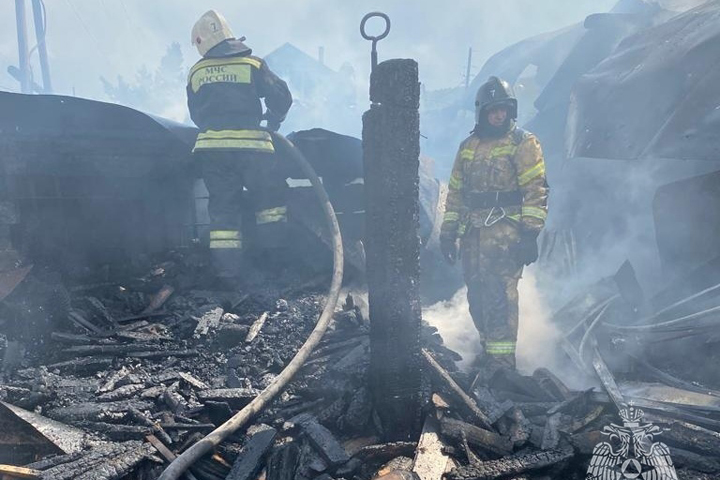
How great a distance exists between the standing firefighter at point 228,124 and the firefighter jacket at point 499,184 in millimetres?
2394

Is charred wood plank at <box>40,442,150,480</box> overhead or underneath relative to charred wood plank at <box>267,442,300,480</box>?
overhead

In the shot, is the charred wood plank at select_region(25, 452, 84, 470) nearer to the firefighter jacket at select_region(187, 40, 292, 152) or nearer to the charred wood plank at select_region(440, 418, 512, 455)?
the charred wood plank at select_region(440, 418, 512, 455)

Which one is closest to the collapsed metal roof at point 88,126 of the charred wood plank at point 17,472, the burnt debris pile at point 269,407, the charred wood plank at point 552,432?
the burnt debris pile at point 269,407

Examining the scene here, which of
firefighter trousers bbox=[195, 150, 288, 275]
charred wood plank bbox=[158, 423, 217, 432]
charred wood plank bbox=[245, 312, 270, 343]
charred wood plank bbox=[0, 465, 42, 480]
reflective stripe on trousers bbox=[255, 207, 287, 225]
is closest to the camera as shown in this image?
charred wood plank bbox=[0, 465, 42, 480]

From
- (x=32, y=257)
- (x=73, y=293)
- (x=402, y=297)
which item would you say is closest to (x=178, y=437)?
(x=402, y=297)

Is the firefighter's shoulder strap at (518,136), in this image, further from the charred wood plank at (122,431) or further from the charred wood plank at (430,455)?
the charred wood plank at (122,431)

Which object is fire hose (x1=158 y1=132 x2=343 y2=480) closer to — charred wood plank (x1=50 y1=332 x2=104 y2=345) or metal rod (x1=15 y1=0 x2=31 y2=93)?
charred wood plank (x1=50 y1=332 x2=104 y2=345)

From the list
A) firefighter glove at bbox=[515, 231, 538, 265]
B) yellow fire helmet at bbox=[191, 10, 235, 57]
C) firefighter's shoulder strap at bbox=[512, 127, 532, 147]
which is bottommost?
firefighter glove at bbox=[515, 231, 538, 265]

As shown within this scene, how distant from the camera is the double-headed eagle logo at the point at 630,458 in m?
2.77

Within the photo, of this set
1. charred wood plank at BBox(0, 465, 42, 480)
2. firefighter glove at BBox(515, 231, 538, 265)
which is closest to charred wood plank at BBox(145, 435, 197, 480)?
charred wood plank at BBox(0, 465, 42, 480)

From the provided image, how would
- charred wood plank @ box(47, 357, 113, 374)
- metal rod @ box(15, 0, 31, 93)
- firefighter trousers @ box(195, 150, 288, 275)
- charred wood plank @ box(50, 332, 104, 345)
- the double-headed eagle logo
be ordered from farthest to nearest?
1. metal rod @ box(15, 0, 31, 93)
2. firefighter trousers @ box(195, 150, 288, 275)
3. charred wood plank @ box(50, 332, 104, 345)
4. charred wood plank @ box(47, 357, 113, 374)
5. the double-headed eagle logo

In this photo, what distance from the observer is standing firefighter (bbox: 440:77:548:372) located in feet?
14.5

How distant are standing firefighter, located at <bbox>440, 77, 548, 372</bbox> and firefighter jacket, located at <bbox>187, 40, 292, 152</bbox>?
8.67 feet

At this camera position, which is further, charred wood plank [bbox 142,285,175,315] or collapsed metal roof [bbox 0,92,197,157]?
collapsed metal roof [bbox 0,92,197,157]
